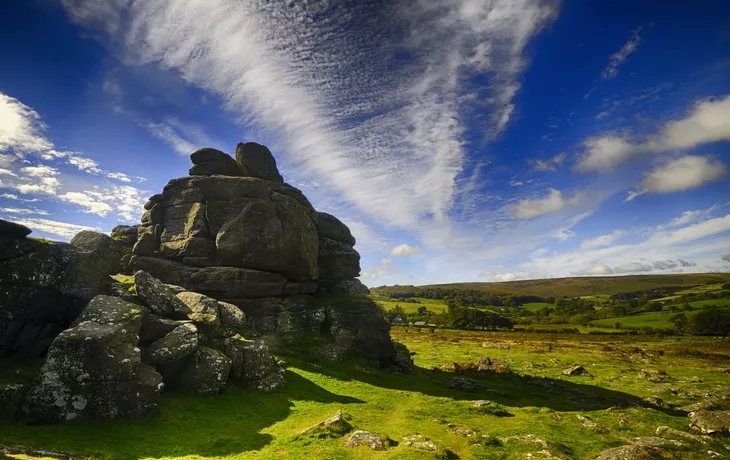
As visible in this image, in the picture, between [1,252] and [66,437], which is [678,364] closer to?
[66,437]

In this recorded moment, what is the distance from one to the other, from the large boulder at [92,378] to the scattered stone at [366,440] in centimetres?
1159

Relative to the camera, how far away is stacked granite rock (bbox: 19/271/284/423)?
18375 mm

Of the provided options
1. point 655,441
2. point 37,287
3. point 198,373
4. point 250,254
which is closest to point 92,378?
point 198,373

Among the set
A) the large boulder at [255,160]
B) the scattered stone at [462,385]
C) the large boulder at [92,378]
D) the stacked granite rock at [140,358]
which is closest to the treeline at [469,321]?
the large boulder at [255,160]

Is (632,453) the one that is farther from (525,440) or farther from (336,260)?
(336,260)

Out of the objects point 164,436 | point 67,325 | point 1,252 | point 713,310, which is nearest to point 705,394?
point 164,436

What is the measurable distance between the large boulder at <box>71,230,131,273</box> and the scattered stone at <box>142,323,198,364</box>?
1015 inches

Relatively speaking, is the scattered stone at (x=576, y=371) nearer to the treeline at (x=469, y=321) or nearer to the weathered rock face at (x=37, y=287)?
the weathered rock face at (x=37, y=287)

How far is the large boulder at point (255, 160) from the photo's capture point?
5438 cm

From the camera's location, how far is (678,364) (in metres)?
70.8

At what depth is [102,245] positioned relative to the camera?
45.8 metres

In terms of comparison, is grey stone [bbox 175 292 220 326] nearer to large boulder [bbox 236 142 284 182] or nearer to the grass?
the grass

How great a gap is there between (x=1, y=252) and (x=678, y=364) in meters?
102

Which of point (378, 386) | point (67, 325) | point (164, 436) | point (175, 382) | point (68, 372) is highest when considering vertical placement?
point (67, 325)
